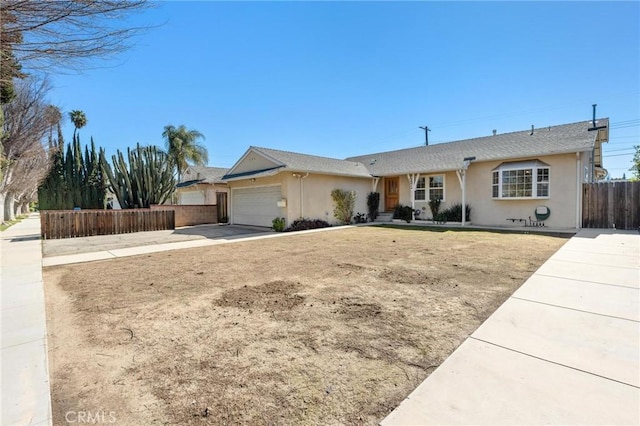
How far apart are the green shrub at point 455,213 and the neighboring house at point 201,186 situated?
14.6 metres

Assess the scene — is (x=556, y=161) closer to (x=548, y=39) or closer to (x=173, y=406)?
(x=548, y=39)

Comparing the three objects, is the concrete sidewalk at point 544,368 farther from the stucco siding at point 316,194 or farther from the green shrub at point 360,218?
the green shrub at point 360,218

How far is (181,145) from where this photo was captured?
36.1m

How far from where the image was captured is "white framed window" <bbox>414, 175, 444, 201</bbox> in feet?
52.5

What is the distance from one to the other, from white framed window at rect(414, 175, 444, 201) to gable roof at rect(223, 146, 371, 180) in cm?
305

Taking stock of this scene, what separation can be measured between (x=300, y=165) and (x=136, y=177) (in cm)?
1123

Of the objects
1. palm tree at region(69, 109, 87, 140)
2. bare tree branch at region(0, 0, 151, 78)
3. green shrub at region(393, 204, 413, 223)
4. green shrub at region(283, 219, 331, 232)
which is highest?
palm tree at region(69, 109, 87, 140)

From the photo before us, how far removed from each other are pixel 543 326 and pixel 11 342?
5.90 m

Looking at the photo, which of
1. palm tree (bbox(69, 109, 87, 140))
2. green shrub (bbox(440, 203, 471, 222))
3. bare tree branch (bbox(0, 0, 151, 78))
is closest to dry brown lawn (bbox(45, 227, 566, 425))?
bare tree branch (bbox(0, 0, 151, 78))

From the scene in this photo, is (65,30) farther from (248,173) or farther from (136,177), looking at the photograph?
(136,177)

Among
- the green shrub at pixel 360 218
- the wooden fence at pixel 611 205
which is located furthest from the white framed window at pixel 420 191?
the wooden fence at pixel 611 205

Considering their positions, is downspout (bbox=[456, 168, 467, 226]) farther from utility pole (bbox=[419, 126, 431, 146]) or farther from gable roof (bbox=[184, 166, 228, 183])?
utility pole (bbox=[419, 126, 431, 146])

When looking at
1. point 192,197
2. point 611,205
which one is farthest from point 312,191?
point 192,197

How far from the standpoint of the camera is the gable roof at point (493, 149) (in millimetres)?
12766
